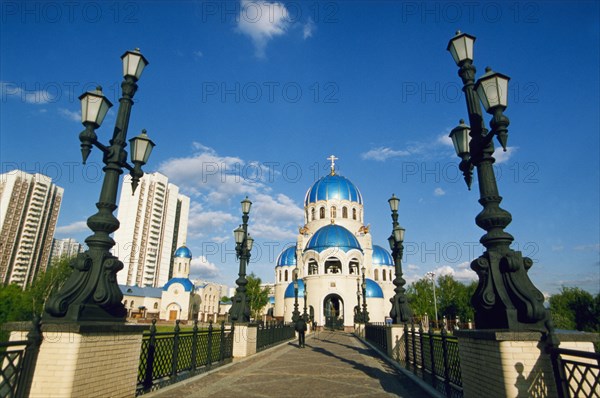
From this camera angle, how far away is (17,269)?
88938 mm

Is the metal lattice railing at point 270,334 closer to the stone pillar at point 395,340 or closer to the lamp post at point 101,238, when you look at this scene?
the stone pillar at point 395,340

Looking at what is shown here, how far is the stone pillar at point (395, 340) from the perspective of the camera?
13.5m

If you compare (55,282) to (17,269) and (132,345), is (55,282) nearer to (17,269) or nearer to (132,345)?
(132,345)

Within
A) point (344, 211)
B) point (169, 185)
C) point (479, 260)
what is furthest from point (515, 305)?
point (169, 185)

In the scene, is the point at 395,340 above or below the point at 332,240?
below

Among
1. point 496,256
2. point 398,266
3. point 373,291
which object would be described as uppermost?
point 373,291

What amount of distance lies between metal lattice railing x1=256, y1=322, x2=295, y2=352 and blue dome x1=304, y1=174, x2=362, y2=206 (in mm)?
28990

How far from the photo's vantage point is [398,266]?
45.1 ft

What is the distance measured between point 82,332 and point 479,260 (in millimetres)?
5960

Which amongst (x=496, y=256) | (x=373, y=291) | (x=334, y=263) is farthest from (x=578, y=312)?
(x=496, y=256)

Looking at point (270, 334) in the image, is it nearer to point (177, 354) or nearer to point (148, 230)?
point (177, 354)

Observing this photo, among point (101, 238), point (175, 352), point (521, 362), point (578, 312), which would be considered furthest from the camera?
point (578, 312)

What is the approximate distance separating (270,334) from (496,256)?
51.6ft

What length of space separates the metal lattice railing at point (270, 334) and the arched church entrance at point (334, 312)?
17.0m
